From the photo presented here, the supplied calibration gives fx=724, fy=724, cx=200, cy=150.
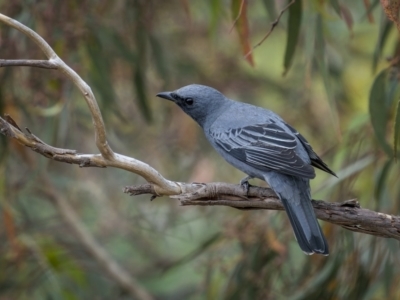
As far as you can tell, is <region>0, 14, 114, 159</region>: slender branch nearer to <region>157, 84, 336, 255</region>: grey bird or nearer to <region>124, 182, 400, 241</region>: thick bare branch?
<region>124, 182, 400, 241</region>: thick bare branch

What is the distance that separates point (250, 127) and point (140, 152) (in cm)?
277

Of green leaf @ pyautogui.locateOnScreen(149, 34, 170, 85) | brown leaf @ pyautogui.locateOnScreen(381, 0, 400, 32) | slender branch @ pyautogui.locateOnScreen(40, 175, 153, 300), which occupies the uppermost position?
green leaf @ pyautogui.locateOnScreen(149, 34, 170, 85)

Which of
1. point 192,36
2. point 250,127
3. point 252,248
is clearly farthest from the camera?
point 192,36

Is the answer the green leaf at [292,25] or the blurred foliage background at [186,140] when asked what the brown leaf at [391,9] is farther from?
the green leaf at [292,25]

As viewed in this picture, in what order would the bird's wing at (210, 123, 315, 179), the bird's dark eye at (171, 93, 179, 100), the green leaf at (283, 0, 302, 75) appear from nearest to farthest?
the bird's wing at (210, 123, 315, 179), the green leaf at (283, 0, 302, 75), the bird's dark eye at (171, 93, 179, 100)

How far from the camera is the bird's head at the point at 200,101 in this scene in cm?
494

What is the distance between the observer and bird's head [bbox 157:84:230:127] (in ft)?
16.2

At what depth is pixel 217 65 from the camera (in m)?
7.61

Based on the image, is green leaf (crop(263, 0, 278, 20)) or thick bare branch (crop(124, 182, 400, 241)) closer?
thick bare branch (crop(124, 182, 400, 241))

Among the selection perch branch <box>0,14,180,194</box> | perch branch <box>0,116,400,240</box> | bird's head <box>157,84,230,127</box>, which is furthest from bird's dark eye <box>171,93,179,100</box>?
perch branch <box>0,14,180,194</box>

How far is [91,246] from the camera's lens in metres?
6.57

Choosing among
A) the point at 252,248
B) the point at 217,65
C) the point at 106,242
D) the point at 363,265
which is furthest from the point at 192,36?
the point at 363,265

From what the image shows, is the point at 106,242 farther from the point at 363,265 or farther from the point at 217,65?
the point at 363,265

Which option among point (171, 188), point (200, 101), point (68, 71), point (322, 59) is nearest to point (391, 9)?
point (171, 188)
